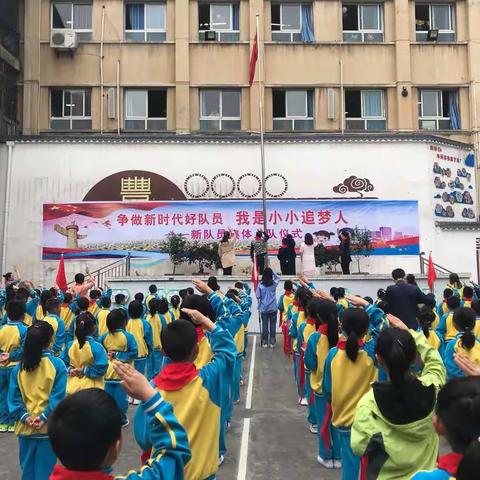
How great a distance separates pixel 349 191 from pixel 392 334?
626 inches

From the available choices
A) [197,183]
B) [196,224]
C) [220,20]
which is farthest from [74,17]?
[196,224]

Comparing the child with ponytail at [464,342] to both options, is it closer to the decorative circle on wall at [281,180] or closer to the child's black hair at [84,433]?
the child's black hair at [84,433]

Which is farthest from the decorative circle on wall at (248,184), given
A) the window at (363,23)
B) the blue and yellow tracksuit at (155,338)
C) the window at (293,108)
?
the blue and yellow tracksuit at (155,338)

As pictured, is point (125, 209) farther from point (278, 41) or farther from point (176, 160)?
point (278, 41)

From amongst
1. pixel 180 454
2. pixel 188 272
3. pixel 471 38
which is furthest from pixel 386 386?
pixel 471 38

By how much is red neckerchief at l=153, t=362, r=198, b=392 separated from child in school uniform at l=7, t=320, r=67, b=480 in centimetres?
156

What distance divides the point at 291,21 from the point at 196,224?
9527 mm

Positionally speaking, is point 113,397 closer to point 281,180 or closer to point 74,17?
point 281,180

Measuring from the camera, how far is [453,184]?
19.6 m

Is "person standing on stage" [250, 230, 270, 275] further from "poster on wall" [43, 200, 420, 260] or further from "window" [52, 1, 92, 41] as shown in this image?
"window" [52, 1, 92, 41]

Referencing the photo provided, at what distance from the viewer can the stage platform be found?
14711 mm

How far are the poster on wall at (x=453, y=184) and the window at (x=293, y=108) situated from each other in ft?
16.2

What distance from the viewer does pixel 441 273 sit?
52.6 ft

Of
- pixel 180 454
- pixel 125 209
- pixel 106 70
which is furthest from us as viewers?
pixel 106 70
